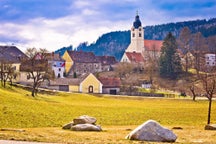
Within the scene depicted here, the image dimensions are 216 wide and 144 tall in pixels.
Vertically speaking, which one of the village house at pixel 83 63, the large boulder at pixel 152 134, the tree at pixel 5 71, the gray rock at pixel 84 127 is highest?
the village house at pixel 83 63

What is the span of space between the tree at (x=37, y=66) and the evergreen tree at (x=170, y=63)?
57413mm

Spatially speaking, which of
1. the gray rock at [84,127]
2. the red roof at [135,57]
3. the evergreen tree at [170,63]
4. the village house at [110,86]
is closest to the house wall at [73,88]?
the village house at [110,86]

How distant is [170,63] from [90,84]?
33.0 meters

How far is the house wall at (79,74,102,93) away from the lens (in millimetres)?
112875

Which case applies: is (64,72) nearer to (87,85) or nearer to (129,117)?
(87,85)

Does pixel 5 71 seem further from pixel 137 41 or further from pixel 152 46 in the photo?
pixel 137 41

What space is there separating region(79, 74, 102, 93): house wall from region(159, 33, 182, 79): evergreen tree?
98.2 ft

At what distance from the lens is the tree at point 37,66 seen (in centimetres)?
7812

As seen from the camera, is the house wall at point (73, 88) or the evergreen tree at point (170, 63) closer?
the house wall at point (73, 88)

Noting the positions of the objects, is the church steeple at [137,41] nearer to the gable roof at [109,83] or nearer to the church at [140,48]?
the church at [140,48]

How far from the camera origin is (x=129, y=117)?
45.2 metres

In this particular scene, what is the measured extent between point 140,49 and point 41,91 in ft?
358

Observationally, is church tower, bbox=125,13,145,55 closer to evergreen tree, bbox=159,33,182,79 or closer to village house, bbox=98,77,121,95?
evergreen tree, bbox=159,33,182,79

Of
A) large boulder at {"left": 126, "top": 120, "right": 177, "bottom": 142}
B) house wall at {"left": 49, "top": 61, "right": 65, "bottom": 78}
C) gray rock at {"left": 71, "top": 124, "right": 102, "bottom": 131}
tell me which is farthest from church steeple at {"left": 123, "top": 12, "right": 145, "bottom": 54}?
large boulder at {"left": 126, "top": 120, "right": 177, "bottom": 142}
